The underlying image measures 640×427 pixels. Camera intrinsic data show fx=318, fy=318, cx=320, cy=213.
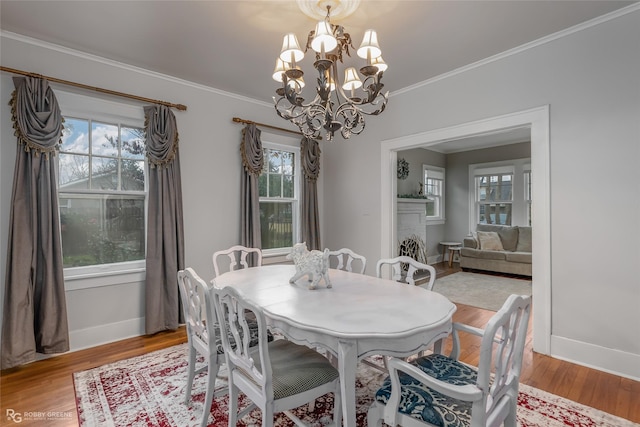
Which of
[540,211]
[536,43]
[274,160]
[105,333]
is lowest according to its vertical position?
[105,333]

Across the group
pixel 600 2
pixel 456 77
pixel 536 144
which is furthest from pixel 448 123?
pixel 600 2

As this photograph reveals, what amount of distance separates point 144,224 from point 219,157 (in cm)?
111

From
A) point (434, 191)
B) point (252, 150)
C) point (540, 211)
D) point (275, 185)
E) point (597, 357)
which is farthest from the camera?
point (434, 191)

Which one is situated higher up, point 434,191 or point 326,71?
point 326,71

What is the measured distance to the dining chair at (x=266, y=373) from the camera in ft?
4.58

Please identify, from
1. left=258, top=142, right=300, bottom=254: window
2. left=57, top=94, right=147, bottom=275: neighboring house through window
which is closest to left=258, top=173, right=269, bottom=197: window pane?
left=258, top=142, right=300, bottom=254: window

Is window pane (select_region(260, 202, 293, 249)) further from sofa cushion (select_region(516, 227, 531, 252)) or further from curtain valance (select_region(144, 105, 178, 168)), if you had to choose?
sofa cushion (select_region(516, 227, 531, 252))

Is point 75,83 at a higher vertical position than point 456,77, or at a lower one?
lower

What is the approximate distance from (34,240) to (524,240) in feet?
23.6

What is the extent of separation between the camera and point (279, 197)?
4.45m

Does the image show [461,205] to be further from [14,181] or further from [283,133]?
[14,181]

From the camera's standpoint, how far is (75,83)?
9.29 feet

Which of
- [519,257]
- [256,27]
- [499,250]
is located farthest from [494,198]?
[256,27]

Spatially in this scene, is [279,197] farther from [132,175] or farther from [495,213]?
[495,213]
